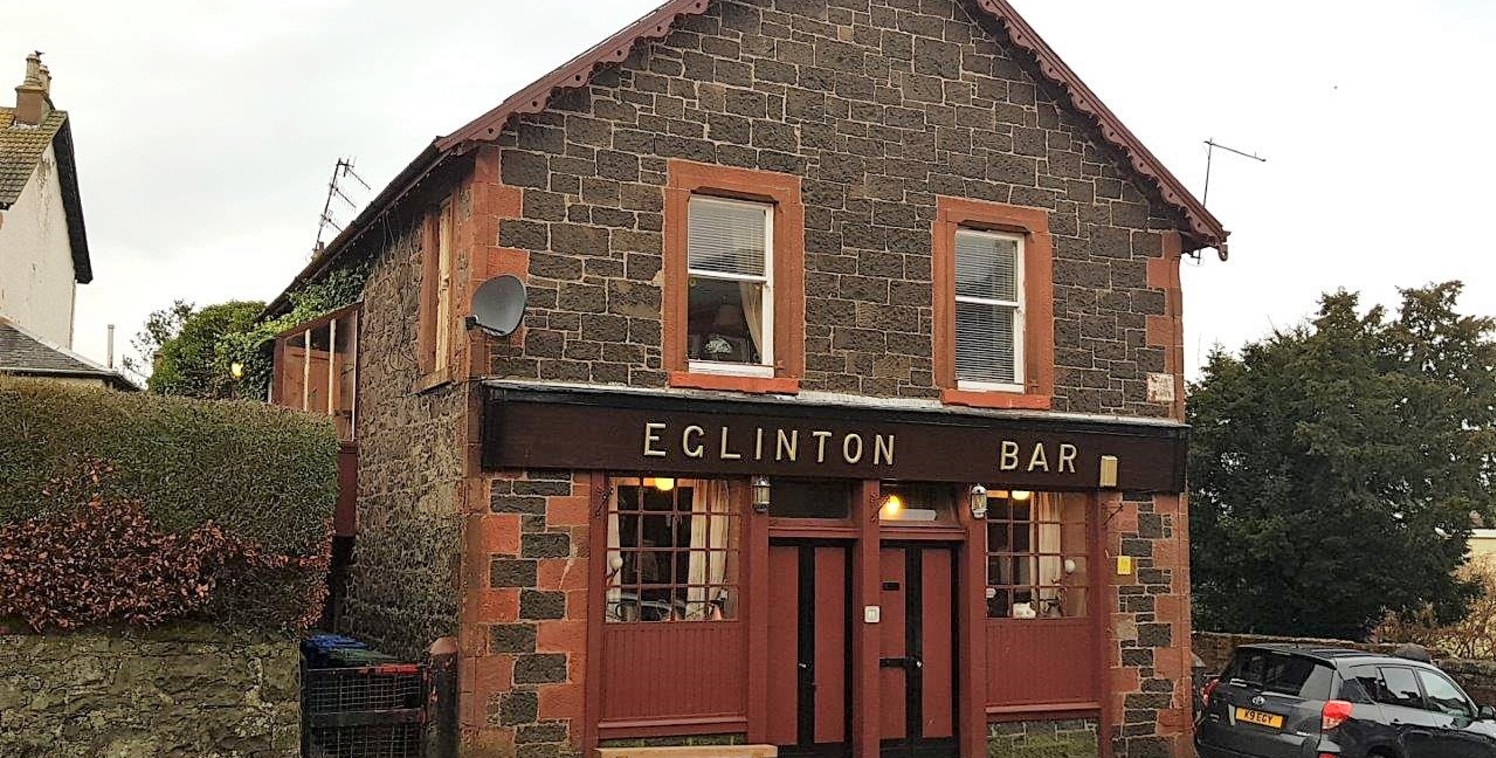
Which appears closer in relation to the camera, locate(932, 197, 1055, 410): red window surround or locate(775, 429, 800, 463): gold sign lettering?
locate(775, 429, 800, 463): gold sign lettering

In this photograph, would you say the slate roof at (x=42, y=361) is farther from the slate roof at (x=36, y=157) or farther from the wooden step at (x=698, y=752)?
the wooden step at (x=698, y=752)

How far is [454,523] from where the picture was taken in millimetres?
12547

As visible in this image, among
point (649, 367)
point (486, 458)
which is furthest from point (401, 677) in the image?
point (649, 367)

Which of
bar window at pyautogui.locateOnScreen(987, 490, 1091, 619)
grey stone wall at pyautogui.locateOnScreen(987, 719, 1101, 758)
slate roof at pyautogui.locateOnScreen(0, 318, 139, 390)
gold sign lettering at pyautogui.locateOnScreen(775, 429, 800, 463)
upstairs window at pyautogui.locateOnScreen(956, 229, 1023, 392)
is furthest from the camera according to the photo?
slate roof at pyautogui.locateOnScreen(0, 318, 139, 390)

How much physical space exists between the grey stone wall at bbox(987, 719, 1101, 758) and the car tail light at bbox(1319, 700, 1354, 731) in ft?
7.49

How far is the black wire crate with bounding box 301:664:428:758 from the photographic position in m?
11.6

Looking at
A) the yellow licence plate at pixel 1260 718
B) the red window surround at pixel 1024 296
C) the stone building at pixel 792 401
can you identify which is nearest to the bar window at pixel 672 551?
the stone building at pixel 792 401

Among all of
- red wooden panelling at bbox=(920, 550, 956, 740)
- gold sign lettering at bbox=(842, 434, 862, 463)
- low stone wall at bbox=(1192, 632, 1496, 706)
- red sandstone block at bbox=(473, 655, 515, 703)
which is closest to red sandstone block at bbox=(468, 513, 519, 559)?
red sandstone block at bbox=(473, 655, 515, 703)

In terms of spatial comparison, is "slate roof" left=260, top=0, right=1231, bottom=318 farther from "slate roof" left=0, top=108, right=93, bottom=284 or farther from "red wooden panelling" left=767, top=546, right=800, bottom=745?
"slate roof" left=0, top=108, right=93, bottom=284

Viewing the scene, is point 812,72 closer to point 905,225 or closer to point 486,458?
point 905,225

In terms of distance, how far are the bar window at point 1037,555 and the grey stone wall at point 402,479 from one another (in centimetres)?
543

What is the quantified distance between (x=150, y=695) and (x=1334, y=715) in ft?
32.8

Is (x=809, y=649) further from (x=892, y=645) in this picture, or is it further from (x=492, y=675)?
(x=492, y=675)

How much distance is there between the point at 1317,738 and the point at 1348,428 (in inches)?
357
